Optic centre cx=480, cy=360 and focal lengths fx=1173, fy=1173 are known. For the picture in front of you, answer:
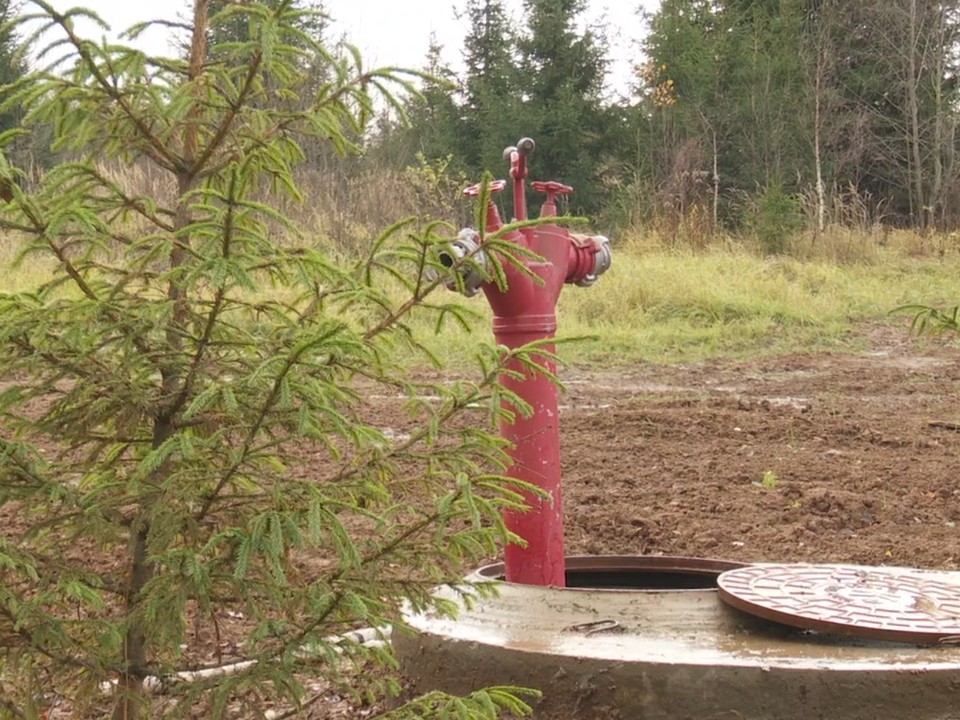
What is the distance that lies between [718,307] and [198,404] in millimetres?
10796

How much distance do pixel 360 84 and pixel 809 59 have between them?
23264mm

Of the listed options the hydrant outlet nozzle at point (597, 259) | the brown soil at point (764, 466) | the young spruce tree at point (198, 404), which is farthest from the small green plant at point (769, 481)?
the young spruce tree at point (198, 404)

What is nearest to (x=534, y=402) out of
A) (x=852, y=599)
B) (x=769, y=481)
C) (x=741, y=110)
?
(x=852, y=599)

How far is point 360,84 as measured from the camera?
7.18 ft

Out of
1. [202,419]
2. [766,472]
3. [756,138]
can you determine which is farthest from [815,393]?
[756,138]

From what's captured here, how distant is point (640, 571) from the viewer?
3.44 meters

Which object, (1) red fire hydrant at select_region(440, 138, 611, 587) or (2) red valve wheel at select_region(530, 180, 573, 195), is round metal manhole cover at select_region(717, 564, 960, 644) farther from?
(2) red valve wheel at select_region(530, 180, 573, 195)

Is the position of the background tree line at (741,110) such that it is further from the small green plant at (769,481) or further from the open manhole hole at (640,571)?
the open manhole hole at (640,571)

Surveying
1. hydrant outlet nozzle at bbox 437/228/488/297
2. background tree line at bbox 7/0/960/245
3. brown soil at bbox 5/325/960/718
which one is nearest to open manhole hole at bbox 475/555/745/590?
brown soil at bbox 5/325/960/718

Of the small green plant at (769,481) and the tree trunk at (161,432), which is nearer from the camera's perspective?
the tree trunk at (161,432)

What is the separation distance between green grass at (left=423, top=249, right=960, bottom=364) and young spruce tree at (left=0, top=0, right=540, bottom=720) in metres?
7.22

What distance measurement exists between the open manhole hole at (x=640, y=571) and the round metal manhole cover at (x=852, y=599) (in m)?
0.36

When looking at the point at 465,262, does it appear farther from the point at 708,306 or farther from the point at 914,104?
the point at 914,104

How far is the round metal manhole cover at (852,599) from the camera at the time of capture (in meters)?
2.39
